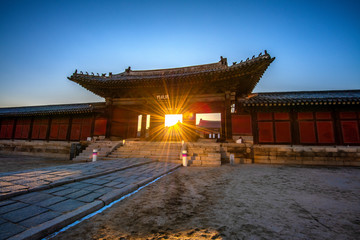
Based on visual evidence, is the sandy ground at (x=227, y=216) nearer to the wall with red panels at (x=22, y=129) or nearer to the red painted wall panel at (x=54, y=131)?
the red painted wall panel at (x=54, y=131)

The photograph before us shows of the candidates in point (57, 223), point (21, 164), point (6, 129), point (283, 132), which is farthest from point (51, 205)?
point (6, 129)

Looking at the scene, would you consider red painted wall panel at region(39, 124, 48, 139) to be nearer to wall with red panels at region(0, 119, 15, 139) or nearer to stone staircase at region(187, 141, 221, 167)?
wall with red panels at region(0, 119, 15, 139)

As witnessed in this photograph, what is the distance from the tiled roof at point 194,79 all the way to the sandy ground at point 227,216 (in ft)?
20.6

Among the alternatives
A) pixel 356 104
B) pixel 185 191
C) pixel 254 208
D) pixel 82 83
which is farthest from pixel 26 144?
pixel 356 104

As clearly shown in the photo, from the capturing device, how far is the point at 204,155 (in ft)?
24.1

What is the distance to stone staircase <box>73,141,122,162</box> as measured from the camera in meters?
7.82

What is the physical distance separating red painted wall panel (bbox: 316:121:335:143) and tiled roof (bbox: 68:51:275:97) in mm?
4584

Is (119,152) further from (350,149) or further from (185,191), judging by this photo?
(350,149)

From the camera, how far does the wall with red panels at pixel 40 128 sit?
13.2 metres

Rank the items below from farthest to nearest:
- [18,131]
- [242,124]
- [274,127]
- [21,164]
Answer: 1. [18,131]
2. [242,124]
3. [274,127]
4. [21,164]

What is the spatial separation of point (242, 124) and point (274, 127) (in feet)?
6.22

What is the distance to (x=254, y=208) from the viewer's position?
2342 millimetres

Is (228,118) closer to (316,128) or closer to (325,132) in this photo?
(316,128)

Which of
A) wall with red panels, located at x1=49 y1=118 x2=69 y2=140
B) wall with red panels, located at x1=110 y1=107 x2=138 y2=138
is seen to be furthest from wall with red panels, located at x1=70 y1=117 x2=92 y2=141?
wall with red panels, located at x1=110 y1=107 x2=138 y2=138
